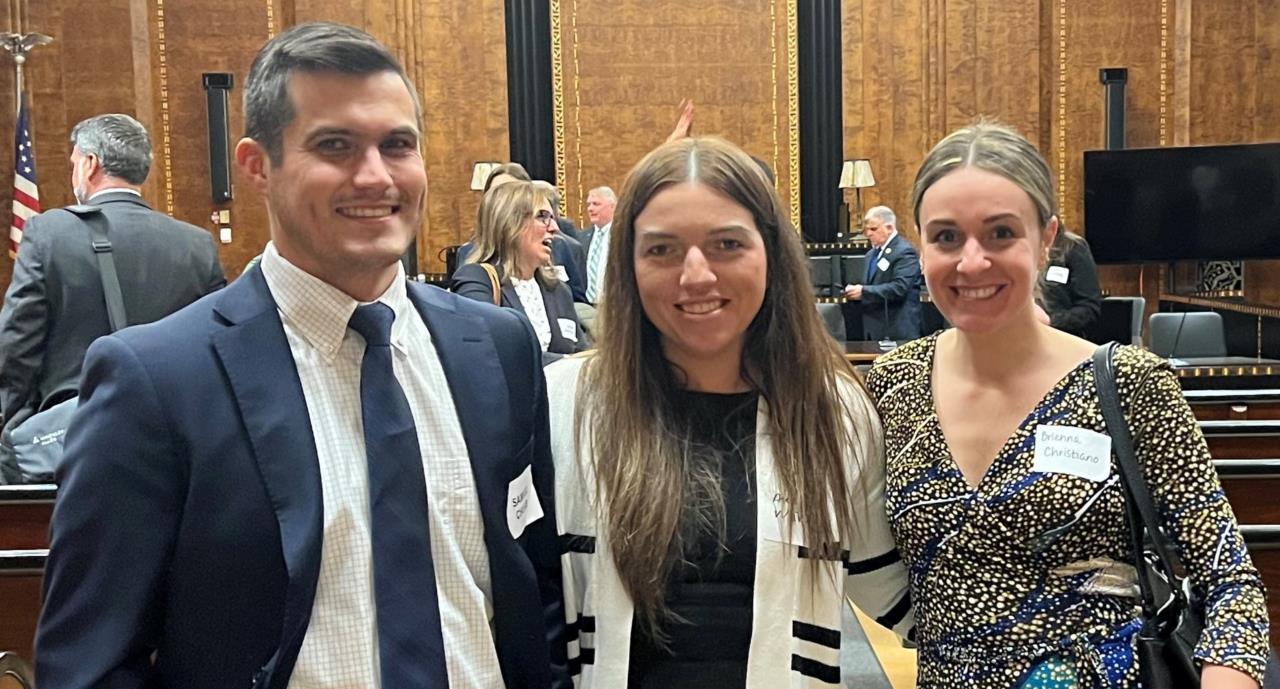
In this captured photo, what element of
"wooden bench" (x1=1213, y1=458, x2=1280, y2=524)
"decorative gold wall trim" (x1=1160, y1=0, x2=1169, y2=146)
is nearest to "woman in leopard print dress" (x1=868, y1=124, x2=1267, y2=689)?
"wooden bench" (x1=1213, y1=458, x2=1280, y2=524)

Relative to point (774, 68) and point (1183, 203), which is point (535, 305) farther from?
point (774, 68)

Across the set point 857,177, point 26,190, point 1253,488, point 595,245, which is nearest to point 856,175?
point 857,177

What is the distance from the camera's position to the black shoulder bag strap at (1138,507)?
181 cm

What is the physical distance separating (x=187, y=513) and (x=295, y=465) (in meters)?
0.13

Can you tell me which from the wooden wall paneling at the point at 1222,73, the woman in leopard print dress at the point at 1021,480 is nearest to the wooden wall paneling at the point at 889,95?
the wooden wall paneling at the point at 1222,73

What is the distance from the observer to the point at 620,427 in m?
1.94

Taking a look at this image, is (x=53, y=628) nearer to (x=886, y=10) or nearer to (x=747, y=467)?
(x=747, y=467)

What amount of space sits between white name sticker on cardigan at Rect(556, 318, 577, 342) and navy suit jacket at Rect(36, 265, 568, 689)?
363 cm

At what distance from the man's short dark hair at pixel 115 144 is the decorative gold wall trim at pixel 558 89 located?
314 inches

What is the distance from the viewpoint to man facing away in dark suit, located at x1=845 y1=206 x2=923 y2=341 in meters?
9.36

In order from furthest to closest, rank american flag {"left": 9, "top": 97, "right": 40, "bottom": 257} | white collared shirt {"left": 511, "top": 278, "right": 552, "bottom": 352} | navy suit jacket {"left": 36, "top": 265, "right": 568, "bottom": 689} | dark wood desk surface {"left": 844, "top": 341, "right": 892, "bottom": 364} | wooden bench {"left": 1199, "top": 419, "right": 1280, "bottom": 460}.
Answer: american flag {"left": 9, "top": 97, "right": 40, "bottom": 257}, dark wood desk surface {"left": 844, "top": 341, "right": 892, "bottom": 364}, white collared shirt {"left": 511, "top": 278, "right": 552, "bottom": 352}, wooden bench {"left": 1199, "top": 419, "right": 1280, "bottom": 460}, navy suit jacket {"left": 36, "top": 265, "right": 568, "bottom": 689}

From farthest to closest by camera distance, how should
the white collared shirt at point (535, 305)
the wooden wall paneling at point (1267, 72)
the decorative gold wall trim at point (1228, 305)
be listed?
1. the wooden wall paneling at point (1267, 72)
2. the decorative gold wall trim at point (1228, 305)
3. the white collared shirt at point (535, 305)

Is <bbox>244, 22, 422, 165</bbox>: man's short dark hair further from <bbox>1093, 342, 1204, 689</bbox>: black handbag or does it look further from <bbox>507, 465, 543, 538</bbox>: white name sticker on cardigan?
<bbox>1093, 342, 1204, 689</bbox>: black handbag

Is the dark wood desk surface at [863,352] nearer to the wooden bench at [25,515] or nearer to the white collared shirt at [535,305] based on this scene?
the white collared shirt at [535,305]
